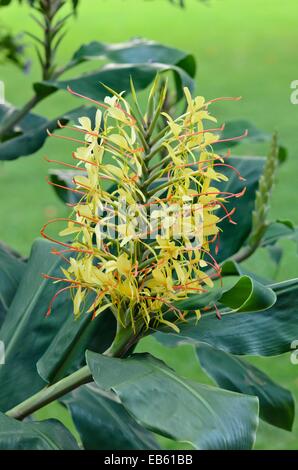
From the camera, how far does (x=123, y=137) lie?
3.26 feet

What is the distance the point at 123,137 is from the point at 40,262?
0.49 meters

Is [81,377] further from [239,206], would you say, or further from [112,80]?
[112,80]

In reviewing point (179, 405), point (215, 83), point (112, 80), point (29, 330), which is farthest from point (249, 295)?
point (215, 83)

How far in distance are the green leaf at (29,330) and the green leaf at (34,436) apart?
0.13 metres

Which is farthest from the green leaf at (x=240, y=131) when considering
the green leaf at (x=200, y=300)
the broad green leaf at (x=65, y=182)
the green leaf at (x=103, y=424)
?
the green leaf at (x=200, y=300)

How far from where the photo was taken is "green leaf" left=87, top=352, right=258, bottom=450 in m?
0.89

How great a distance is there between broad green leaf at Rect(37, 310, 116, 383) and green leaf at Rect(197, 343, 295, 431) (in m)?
0.32

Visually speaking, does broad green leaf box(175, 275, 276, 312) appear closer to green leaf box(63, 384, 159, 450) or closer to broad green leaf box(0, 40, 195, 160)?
green leaf box(63, 384, 159, 450)

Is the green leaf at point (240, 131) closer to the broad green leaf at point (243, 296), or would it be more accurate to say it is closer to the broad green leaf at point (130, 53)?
the broad green leaf at point (130, 53)

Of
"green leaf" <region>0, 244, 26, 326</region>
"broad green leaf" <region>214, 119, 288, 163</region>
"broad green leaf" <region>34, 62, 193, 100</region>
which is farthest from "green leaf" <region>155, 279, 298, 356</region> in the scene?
"broad green leaf" <region>214, 119, 288, 163</region>

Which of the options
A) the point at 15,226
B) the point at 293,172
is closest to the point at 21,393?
the point at 15,226

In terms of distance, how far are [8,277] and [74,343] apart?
0.39m

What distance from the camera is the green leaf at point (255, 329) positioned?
109cm

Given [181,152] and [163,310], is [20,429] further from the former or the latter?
[181,152]
